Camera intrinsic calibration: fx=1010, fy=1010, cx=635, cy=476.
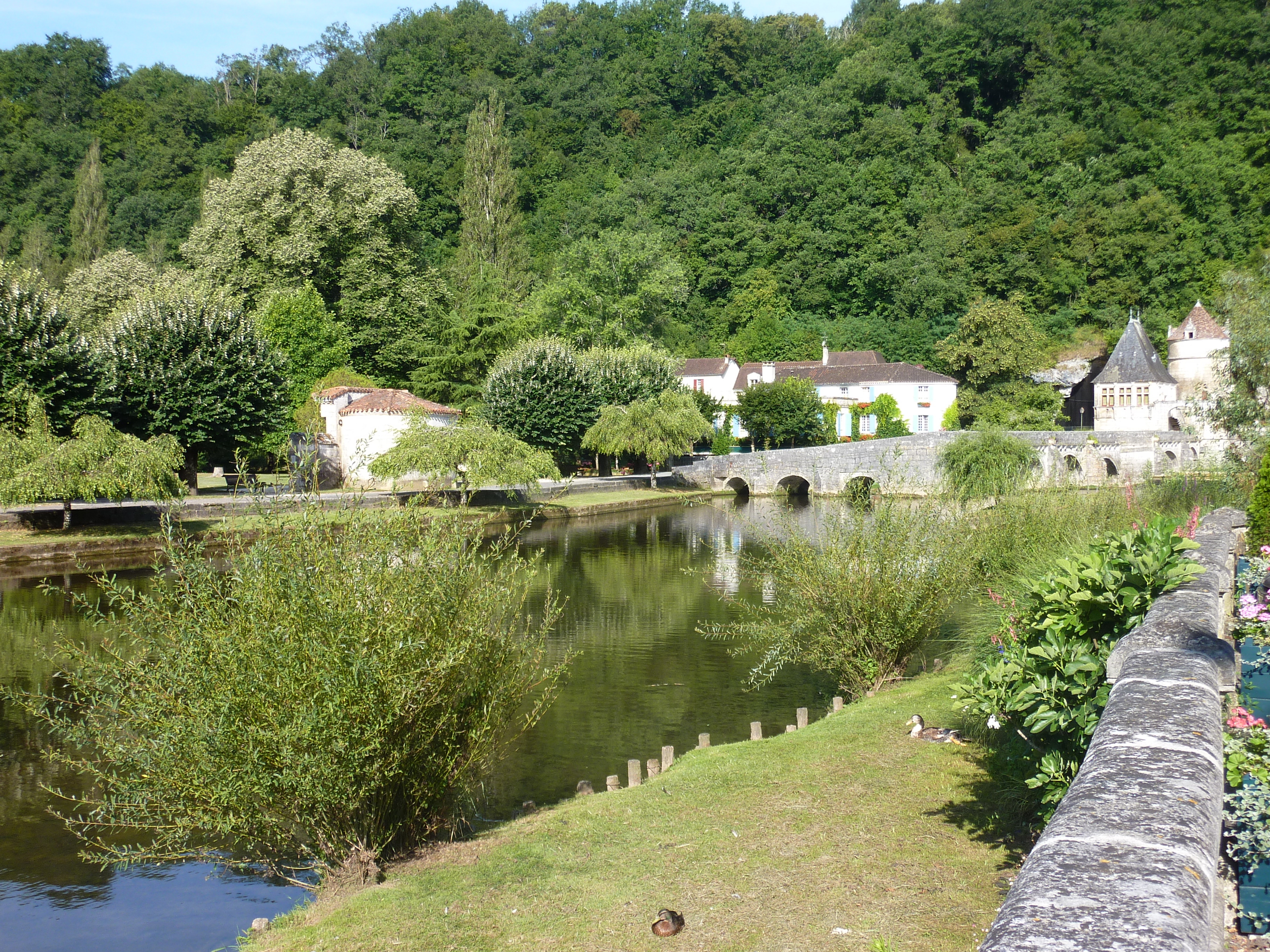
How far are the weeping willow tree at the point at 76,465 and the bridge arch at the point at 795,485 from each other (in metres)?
29.0

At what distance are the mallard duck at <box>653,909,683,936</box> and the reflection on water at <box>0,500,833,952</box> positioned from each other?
3.84m

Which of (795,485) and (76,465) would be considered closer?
(76,465)

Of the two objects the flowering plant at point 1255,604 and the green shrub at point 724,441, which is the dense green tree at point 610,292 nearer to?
the green shrub at point 724,441

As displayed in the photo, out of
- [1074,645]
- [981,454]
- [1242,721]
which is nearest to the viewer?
[1242,721]

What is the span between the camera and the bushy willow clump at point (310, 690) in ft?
22.6

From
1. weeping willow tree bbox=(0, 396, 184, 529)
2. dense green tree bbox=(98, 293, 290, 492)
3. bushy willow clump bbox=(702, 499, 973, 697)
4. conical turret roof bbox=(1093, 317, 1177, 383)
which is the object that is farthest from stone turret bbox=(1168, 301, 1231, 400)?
weeping willow tree bbox=(0, 396, 184, 529)

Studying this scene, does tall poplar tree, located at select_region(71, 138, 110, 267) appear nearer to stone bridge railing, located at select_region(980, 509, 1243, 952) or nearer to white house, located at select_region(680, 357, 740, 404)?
white house, located at select_region(680, 357, 740, 404)

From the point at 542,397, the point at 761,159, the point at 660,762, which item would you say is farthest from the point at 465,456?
the point at 761,159

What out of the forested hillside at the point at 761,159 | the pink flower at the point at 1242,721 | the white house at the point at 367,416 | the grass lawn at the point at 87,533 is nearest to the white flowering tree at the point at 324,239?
the forested hillside at the point at 761,159

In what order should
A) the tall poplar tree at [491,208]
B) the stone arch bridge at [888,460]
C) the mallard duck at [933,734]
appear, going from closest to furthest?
the mallard duck at [933,734]
the stone arch bridge at [888,460]
the tall poplar tree at [491,208]

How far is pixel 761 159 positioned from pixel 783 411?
3324cm

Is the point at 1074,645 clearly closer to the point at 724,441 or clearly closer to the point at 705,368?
the point at 724,441

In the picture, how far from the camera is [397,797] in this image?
8.00 metres

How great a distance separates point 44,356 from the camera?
28.8 meters
